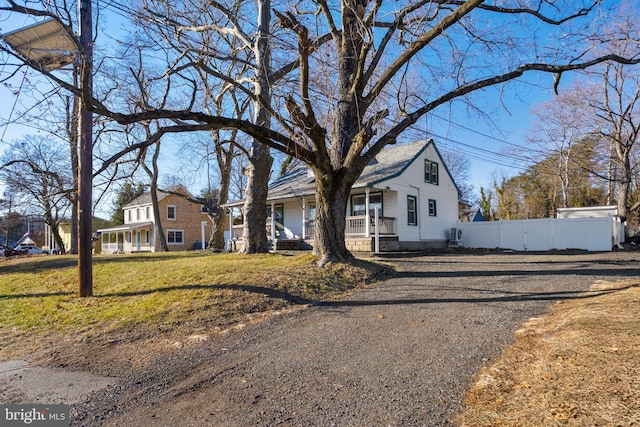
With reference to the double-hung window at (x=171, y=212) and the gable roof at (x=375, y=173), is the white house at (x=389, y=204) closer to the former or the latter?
the gable roof at (x=375, y=173)

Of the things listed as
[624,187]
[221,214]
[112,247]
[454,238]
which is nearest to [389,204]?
[454,238]

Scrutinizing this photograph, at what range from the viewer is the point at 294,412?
2984 mm

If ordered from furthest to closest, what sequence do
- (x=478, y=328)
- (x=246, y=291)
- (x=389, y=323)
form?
(x=246, y=291), (x=389, y=323), (x=478, y=328)

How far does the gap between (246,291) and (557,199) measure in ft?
120

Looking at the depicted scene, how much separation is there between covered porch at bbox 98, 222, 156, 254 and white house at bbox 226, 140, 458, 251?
1822 centimetres

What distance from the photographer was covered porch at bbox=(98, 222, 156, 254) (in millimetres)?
37000

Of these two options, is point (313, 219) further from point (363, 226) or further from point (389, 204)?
point (389, 204)

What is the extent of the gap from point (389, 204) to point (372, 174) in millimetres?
1712

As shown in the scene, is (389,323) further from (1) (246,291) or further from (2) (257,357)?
(1) (246,291)

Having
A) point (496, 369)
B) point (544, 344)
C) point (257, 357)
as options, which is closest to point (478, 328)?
point (544, 344)

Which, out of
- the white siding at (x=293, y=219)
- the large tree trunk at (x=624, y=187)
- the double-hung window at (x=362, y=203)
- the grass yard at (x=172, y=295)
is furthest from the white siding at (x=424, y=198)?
the large tree trunk at (x=624, y=187)

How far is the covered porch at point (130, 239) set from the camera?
37000mm

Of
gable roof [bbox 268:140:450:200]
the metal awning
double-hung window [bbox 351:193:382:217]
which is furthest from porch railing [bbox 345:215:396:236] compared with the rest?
the metal awning

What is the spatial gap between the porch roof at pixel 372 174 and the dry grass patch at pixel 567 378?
1200 cm
